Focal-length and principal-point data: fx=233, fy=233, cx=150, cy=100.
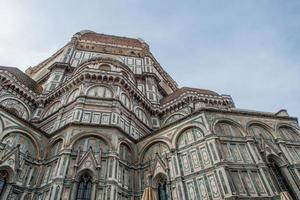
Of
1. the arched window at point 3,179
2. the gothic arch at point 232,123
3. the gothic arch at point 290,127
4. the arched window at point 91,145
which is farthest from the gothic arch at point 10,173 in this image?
the gothic arch at point 290,127

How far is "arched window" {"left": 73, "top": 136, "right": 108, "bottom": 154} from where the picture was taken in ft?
54.9

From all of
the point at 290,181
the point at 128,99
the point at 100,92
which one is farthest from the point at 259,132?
the point at 100,92

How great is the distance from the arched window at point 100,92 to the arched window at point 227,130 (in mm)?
10069

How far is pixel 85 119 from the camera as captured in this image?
1873 centimetres

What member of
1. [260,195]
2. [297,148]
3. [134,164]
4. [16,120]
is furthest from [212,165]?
[16,120]

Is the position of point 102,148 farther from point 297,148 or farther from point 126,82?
point 297,148

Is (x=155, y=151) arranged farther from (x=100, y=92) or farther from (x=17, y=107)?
(x=17, y=107)

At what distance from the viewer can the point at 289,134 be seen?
60.1 ft

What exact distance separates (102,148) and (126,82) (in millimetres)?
8288

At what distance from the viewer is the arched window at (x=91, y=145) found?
54.9ft

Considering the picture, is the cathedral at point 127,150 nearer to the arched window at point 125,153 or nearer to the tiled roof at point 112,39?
the arched window at point 125,153

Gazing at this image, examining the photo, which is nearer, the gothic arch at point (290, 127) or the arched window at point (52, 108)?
the gothic arch at point (290, 127)

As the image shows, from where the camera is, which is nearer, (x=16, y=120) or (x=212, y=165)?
(x=212, y=165)

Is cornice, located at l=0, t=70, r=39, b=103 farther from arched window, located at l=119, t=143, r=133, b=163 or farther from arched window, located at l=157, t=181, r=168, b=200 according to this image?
arched window, located at l=157, t=181, r=168, b=200
